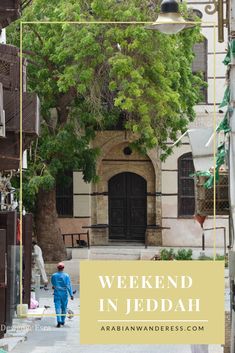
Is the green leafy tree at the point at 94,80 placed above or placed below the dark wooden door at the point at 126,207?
above

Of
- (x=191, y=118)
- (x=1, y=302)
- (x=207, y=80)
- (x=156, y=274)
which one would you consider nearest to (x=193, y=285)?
(x=156, y=274)

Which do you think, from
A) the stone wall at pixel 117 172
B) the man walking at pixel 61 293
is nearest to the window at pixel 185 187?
the stone wall at pixel 117 172

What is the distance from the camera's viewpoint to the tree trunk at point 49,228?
23.6 m

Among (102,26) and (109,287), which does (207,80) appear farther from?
(109,287)

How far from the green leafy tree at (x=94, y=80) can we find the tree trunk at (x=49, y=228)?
2.0 inches

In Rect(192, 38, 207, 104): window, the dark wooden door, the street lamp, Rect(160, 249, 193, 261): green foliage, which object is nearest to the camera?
the street lamp

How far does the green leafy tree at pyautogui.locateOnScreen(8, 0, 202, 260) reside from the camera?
20.5 meters

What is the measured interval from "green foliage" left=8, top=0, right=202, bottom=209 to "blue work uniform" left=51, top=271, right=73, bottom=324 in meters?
4.58

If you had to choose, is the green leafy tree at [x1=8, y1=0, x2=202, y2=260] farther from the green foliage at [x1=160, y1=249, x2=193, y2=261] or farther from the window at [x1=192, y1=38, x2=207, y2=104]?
the green foliage at [x1=160, y1=249, x2=193, y2=261]

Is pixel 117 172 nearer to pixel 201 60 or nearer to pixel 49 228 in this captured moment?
pixel 49 228

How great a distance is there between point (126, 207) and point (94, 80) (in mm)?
5702

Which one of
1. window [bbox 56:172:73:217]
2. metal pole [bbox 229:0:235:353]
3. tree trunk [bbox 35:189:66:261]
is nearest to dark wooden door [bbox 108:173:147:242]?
window [bbox 56:172:73:217]

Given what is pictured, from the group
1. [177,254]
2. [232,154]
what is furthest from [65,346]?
[177,254]

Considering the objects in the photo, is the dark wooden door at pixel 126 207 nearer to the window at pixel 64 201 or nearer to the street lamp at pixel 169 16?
the window at pixel 64 201
